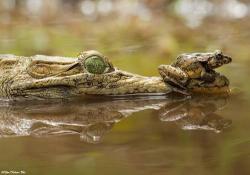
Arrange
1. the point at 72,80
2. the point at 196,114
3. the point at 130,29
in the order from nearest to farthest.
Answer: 1. the point at 196,114
2. the point at 72,80
3. the point at 130,29

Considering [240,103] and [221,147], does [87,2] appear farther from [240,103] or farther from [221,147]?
[221,147]

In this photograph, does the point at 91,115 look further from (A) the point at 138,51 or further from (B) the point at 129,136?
(A) the point at 138,51

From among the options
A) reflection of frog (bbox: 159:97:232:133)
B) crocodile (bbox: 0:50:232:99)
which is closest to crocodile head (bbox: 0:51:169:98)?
crocodile (bbox: 0:50:232:99)

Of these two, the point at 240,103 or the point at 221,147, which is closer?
the point at 221,147

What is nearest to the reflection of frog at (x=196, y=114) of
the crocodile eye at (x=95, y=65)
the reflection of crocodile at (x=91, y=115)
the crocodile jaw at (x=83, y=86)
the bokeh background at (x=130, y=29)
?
the reflection of crocodile at (x=91, y=115)

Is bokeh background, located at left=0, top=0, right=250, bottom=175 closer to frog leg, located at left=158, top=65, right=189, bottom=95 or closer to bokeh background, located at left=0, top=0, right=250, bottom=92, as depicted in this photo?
bokeh background, located at left=0, top=0, right=250, bottom=92

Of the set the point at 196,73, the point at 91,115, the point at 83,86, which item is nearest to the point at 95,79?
the point at 83,86

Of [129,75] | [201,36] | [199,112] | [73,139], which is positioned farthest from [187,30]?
A: [73,139]

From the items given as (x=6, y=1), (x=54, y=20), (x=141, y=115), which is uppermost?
(x=6, y=1)
